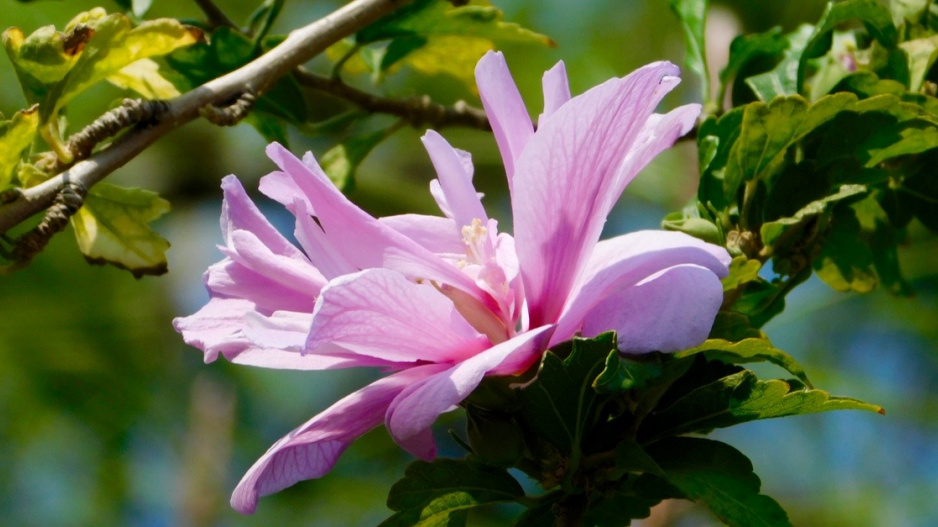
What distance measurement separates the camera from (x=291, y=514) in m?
4.38

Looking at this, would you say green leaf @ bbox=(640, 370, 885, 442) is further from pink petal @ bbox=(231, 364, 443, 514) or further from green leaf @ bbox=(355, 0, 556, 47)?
green leaf @ bbox=(355, 0, 556, 47)

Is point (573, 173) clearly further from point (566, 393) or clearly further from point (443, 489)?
point (443, 489)

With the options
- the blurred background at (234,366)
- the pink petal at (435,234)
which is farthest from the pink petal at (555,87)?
the blurred background at (234,366)

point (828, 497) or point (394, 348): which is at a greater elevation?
point (394, 348)

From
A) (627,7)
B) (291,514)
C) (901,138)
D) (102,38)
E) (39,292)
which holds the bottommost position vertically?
(291,514)

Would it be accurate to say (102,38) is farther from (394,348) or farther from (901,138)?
(901,138)

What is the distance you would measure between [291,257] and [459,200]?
0.13 meters

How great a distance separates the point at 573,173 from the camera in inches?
23.7

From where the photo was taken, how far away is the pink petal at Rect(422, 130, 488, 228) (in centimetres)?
67

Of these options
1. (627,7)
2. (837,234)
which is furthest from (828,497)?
(837,234)

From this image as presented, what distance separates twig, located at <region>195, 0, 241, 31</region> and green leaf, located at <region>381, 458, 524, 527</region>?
2.13 ft

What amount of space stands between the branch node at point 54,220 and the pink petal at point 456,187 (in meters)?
0.29

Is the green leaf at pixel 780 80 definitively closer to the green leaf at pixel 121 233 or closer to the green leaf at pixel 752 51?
the green leaf at pixel 752 51

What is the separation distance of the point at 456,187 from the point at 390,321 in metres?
0.15
